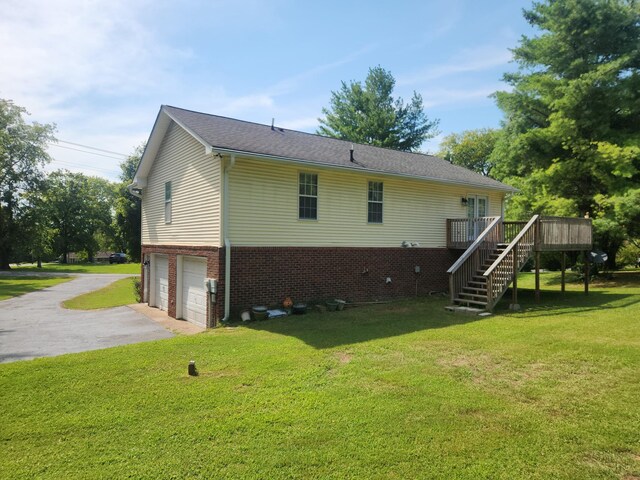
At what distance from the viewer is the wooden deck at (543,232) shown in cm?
1281

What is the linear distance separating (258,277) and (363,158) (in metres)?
6.24

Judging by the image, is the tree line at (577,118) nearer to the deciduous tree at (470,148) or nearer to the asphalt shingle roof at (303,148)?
the asphalt shingle roof at (303,148)

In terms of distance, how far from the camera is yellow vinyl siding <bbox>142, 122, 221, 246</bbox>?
37.1 ft

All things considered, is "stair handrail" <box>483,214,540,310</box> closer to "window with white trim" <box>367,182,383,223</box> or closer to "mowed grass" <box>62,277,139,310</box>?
"window with white trim" <box>367,182,383,223</box>

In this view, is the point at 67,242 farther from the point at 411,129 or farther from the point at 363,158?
the point at 363,158

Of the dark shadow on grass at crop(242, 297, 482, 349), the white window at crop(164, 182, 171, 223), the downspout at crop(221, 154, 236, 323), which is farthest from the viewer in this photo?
the white window at crop(164, 182, 171, 223)

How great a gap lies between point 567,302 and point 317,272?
26.5 feet

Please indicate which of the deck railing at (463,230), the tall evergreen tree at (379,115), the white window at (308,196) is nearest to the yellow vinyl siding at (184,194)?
the white window at (308,196)

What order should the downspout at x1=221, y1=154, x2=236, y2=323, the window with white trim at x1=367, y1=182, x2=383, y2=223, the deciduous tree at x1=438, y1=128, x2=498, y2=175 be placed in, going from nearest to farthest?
the downspout at x1=221, y1=154, x2=236, y2=323 → the window with white trim at x1=367, y1=182, x2=383, y2=223 → the deciduous tree at x1=438, y1=128, x2=498, y2=175

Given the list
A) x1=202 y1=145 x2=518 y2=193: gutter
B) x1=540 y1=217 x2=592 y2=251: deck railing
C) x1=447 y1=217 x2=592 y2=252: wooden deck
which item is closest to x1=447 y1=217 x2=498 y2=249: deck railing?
x1=447 y1=217 x2=592 y2=252: wooden deck

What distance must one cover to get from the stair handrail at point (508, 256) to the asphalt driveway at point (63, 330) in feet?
28.0

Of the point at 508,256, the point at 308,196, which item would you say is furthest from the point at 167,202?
the point at 508,256

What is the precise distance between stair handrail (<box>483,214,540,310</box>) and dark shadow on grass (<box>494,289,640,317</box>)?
0.50m

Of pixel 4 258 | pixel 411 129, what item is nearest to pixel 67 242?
pixel 4 258
